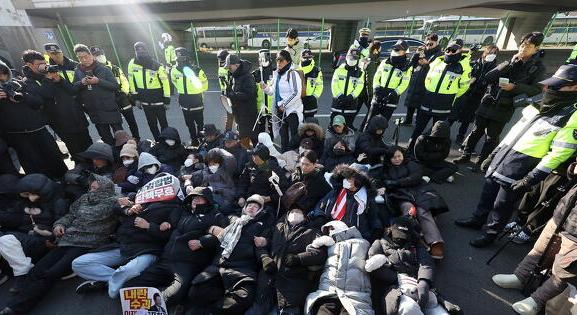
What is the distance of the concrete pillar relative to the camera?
13562 mm

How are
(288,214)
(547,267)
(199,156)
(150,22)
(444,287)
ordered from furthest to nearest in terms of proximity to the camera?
(150,22) → (199,156) → (288,214) → (444,287) → (547,267)

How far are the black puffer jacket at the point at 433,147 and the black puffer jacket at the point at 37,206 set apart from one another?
5030 millimetres

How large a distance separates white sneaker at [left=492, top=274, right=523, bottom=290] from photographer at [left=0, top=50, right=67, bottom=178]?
6463 mm

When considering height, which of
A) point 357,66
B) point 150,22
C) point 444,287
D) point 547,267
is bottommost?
point 444,287

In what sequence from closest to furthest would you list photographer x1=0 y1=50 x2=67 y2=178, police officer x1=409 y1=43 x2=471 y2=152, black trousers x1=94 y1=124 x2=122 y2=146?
photographer x1=0 y1=50 x2=67 y2=178, police officer x1=409 y1=43 x2=471 y2=152, black trousers x1=94 y1=124 x2=122 y2=146

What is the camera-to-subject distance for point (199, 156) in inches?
181

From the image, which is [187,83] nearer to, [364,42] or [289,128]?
[289,128]

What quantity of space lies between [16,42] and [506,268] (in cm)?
1779

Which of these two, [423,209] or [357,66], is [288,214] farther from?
[357,66]

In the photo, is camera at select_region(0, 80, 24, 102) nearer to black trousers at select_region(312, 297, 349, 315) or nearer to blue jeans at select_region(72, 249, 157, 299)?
blue jeans at select_region(72, 249, 157, 299)

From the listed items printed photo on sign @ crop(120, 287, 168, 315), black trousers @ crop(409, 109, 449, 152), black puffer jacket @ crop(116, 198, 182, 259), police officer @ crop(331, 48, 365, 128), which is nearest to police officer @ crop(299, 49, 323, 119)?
police officer @ crop(331, 48, 365, 128)

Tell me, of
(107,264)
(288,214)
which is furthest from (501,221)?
(107,264)

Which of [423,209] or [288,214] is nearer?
[288,214]

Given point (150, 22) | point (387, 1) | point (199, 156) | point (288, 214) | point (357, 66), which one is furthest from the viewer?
point (150, 22)
